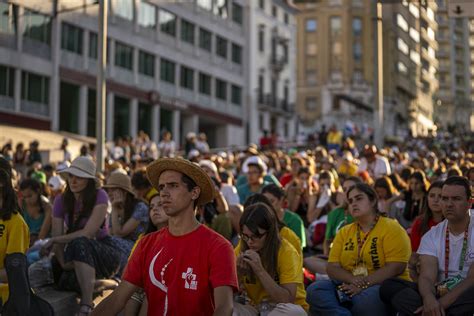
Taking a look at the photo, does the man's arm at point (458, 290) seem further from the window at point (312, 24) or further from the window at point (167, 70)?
the window at point (312, 24)

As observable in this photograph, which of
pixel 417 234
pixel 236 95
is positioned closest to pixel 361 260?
pixel 417 234

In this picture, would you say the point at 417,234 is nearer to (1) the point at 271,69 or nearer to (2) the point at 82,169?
(2) the point at 82,169

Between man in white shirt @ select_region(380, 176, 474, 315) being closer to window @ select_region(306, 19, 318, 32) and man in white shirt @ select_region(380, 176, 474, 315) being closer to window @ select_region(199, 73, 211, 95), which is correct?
window @ select_region(199, 73, 211, 95)

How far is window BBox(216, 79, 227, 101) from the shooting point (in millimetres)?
59834

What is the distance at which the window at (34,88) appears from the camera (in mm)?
40406

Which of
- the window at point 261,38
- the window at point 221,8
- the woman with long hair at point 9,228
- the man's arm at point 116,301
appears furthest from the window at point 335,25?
the man's arm at point 116,301

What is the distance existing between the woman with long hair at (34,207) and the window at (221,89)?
49.1 meters

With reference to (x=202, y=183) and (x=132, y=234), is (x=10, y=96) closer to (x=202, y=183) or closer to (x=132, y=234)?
(x=132, y=234)

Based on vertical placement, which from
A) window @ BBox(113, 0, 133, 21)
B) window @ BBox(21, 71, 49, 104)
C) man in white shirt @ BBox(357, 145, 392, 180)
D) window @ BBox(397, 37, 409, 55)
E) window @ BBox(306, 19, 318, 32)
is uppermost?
window @ BBox(306, 19, 318, 32)

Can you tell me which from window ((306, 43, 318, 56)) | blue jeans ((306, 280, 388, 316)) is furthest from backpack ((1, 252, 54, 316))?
window ((306, 43, 318, 56))

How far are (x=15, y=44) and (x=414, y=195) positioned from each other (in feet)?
100

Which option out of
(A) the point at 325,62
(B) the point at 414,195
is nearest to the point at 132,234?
(B) the point at 414,195

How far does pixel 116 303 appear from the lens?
5.22 metres

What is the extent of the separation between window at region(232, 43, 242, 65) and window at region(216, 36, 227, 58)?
1.43 meters
